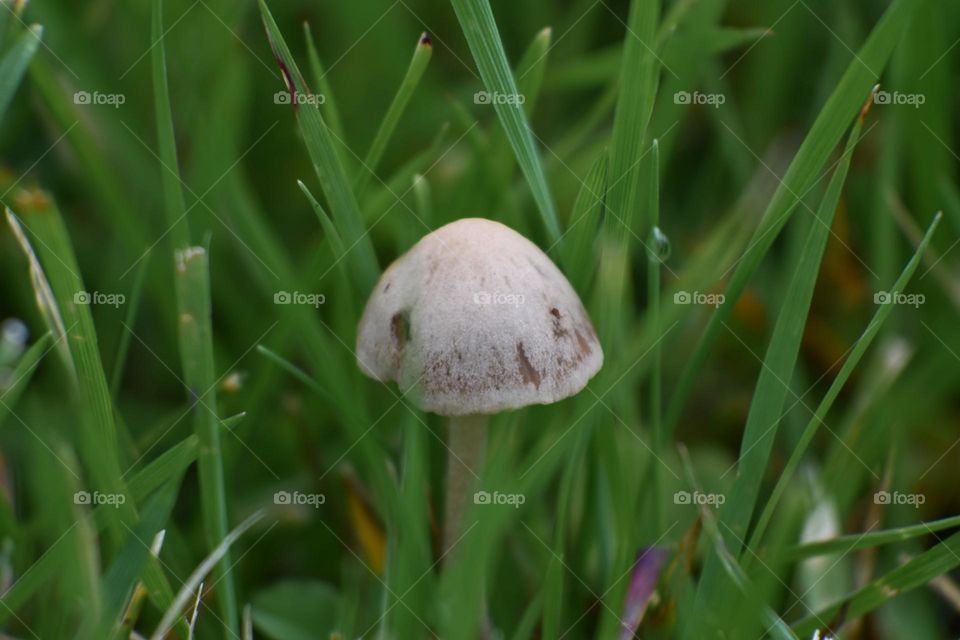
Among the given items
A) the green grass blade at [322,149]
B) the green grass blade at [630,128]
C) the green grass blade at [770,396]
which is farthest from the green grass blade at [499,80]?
the green grass blade at [770,396]

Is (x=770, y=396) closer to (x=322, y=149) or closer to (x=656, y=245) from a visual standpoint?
(x=656, y=245)

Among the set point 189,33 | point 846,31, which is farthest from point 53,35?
point 846,31

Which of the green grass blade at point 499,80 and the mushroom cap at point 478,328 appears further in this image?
the green grass blade at point 499,80

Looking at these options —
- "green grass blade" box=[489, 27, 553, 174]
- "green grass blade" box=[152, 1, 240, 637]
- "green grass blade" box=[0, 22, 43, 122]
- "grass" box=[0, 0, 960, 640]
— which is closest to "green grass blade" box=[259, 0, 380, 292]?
"grass" box=[0, 0, 960, 640]

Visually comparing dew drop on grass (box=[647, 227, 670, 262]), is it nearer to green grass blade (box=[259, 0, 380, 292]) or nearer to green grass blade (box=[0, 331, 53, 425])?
green grass blade (box=[259, 0, 380, 292])

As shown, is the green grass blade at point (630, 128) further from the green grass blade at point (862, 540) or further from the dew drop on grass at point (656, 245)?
the green grass blade at point (862, 540)

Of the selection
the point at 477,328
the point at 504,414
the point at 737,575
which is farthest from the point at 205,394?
the point at 737,575
